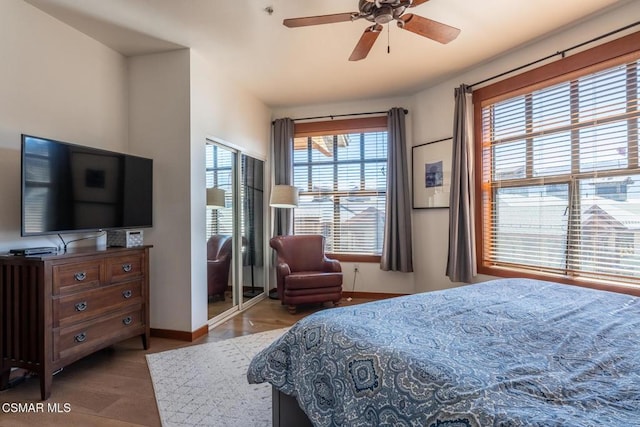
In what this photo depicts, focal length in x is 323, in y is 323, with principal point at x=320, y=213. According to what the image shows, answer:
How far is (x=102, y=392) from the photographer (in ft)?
7.27

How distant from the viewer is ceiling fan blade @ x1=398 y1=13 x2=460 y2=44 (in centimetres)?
210

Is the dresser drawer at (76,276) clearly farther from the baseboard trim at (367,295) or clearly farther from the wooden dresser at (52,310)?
the baseboard trim at (367,295)

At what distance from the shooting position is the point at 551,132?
3084mm

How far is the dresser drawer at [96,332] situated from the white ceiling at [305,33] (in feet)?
8.05

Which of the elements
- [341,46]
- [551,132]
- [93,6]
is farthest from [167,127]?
[551,132]

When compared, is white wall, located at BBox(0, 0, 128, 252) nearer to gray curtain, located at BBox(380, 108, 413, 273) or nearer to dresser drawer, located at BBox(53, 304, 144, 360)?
Result: dresser drawer, located at BBox(53, 304, 144, 360)

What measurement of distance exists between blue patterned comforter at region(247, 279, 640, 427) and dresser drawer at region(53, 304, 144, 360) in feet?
5.25

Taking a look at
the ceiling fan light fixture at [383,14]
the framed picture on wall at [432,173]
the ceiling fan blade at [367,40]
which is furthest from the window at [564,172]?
the ceiling fan light fixture at [383,14]

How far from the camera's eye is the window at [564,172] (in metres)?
2.62

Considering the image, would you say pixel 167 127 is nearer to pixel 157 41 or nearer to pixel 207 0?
pixel 157 41

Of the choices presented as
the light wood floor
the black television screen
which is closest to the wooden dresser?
the light wood floor

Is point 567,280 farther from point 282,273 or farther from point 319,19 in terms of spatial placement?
point 319,19

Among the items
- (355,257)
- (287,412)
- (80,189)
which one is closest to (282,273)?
(355,257)

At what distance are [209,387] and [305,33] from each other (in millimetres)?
2995
